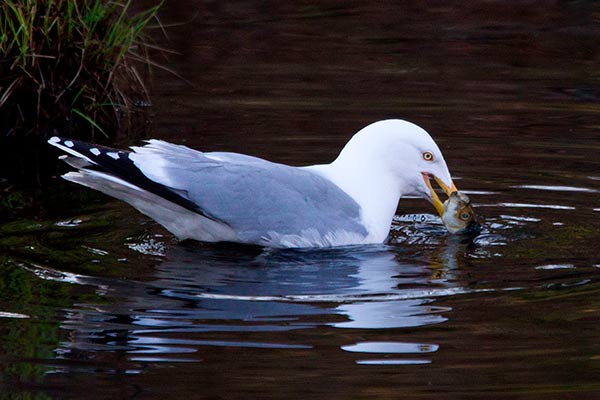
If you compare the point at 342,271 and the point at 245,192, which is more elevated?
the point at 245,192

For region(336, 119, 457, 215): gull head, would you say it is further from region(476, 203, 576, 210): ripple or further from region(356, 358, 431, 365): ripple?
region(356, 358, 431, 365): ripple

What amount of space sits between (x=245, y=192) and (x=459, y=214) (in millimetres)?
1239

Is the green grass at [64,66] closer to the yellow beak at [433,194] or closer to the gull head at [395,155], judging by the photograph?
the gull head at [395,155]

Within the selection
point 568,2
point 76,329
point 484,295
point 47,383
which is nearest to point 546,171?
point 484,295

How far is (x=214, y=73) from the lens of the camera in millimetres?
11461

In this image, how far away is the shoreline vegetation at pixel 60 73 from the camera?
8.98 m

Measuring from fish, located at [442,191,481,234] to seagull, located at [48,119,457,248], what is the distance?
0.33 metres

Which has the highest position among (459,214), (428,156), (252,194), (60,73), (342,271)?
(60,73)

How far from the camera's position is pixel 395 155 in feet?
23.0

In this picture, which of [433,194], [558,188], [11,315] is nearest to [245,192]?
[433,194]

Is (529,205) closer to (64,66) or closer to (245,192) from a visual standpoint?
(245,192)

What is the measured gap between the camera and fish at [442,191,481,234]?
275 inches

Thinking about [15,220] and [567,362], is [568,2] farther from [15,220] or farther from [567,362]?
[567,362]

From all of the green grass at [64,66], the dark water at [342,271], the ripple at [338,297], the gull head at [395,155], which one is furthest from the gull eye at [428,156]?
the green grass at [64,66]
